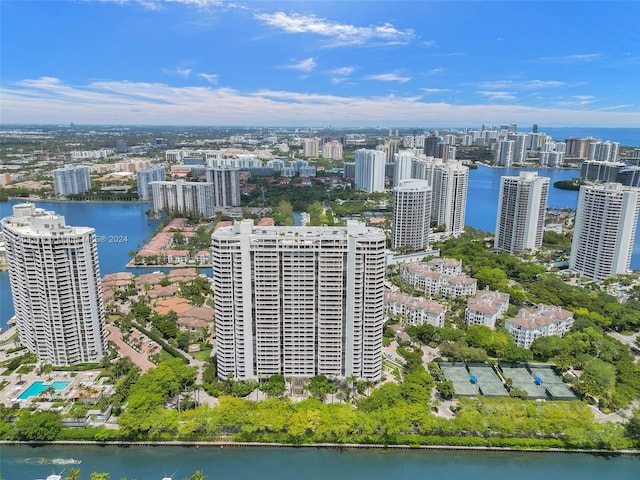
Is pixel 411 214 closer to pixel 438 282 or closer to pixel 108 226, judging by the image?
pixel 438 282

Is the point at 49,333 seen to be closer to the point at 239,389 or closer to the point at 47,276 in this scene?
the point at 47,276

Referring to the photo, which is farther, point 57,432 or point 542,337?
point 542,337

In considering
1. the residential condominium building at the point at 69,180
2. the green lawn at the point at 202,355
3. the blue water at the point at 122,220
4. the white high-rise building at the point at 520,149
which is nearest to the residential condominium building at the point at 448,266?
the blue water at the point at 122,220

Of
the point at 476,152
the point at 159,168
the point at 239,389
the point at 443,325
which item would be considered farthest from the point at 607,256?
the point at 476,152

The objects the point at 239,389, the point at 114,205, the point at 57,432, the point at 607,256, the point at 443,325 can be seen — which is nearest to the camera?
the point at 57,432

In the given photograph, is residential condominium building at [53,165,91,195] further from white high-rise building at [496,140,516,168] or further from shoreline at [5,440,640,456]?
white high-rise building at [496,140,516,168]

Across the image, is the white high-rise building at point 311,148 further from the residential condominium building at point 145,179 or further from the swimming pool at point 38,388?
the swimming pool at point 38,388
